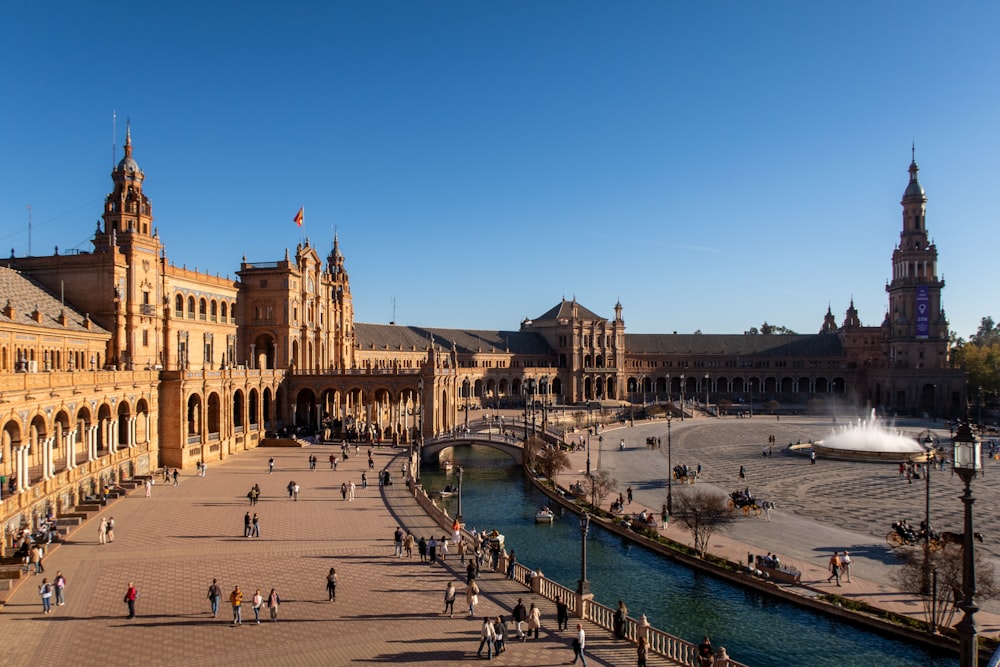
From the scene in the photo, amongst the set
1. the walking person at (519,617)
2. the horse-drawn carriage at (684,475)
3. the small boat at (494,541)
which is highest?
the walking person at (519,617)

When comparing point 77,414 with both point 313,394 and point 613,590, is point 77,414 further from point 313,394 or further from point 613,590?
point 313,394

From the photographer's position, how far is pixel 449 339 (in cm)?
13112

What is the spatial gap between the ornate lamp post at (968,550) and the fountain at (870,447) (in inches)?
2336

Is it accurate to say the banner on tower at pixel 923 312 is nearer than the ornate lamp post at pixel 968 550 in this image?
No

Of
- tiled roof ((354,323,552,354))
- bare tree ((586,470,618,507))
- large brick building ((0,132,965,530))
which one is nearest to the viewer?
large brick building ((0,132,965,530))

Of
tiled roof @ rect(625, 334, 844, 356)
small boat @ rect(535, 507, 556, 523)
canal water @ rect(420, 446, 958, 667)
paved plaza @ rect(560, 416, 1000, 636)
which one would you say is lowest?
canal water @ rect(420, 446, 958, 667)

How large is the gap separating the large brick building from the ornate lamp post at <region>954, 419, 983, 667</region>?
34.0 meters

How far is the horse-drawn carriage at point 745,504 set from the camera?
4478cm

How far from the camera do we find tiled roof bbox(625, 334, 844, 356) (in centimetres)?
13762

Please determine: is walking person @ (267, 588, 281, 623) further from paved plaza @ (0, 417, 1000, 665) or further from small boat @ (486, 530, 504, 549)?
small boat @ (486, 530, 504, 549)

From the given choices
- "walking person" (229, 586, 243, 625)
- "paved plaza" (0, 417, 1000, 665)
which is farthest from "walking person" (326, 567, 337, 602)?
"walking person" (229, 586, 243, 625)

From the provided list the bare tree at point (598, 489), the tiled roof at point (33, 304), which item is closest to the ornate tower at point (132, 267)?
the tiled roof at point (33, 304)

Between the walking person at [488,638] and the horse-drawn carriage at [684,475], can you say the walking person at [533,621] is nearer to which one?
the walking person at [488,638]

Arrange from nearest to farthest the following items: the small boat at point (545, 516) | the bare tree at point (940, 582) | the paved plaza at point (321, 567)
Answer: the paved plaza at point (321, 567)
the bare tree at point (940, 582)
the small boat at point (545, 516)
